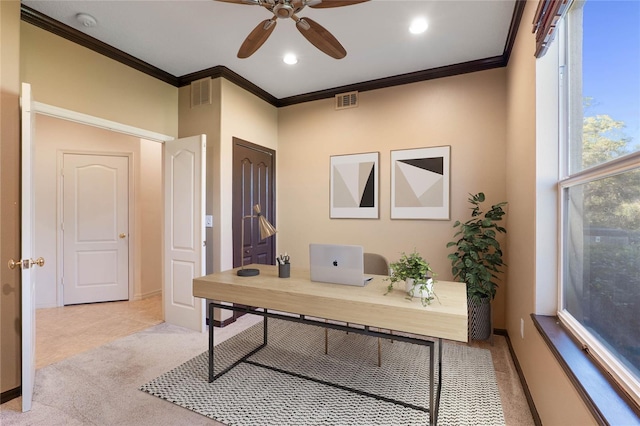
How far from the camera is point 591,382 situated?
116cm

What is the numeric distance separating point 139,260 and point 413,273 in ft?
14.1

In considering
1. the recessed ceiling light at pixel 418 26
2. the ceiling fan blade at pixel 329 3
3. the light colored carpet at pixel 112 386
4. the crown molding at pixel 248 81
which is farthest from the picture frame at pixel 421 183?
the light colored carpet at pixel 112 386

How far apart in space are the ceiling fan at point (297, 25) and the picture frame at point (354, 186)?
1.64 meters

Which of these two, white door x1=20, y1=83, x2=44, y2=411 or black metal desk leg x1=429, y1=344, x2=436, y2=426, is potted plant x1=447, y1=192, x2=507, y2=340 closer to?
black metal desk leg x1=429, y1=344, x2=436, y2=426

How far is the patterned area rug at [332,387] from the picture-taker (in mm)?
1878

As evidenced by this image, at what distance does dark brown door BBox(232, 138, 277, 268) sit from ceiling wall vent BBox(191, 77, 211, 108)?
547 mm

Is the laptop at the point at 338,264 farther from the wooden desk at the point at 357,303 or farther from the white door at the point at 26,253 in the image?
the white door at the point at 26,253

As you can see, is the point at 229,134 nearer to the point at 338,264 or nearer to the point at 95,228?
the point at 338,264

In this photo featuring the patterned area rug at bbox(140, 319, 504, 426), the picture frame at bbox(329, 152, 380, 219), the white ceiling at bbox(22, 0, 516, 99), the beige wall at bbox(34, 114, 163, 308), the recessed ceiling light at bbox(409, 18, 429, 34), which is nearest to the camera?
the patterned area rug at bbox(140, 319, 504, 426)

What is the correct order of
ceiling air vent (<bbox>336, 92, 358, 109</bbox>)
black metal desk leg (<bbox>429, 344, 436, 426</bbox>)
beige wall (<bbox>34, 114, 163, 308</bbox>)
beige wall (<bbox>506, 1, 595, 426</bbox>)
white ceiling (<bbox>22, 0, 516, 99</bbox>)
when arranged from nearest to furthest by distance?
beige wall (<bbox>506, 1, 595, 426</bbox>), black metal desk leg (<bbox>429, 344, 436, 426</bbox>), white ceiling (<bbox>22, 0, 516, 99</bbox>), ceiling air vent (<bbox>336, 92, 358, 109</bbox>), beige wall (<bbox>34, 114, 163, 308</bbox>)

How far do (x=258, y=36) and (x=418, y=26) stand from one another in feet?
4.63

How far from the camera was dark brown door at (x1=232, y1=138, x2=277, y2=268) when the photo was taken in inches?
141

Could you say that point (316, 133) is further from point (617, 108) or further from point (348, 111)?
point (617, 108)

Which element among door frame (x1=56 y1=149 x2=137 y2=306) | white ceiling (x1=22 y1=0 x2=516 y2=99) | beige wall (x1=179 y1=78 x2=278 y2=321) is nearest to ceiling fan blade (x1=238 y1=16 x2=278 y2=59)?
white ceiling (x1=22 y1=0 x2=516 y2=99)
